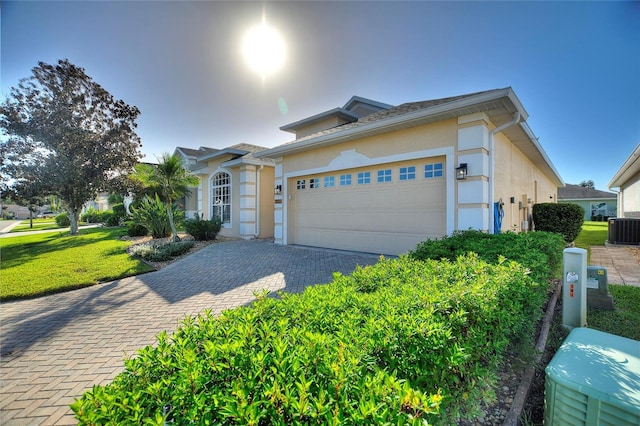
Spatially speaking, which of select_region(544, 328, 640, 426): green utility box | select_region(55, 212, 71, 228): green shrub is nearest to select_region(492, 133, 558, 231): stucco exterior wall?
select_region(544, 328, 640, 426): green utility box

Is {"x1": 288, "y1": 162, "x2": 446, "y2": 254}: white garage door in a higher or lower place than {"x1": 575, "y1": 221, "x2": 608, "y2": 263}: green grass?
higher

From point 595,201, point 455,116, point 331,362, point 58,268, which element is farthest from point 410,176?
point 595,201

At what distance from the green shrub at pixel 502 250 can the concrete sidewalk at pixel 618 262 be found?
3069 millimetres

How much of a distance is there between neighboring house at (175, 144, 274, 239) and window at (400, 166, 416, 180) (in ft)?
24.7

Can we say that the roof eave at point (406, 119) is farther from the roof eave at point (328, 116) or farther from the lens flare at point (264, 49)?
the roof eave at point (328, 116)

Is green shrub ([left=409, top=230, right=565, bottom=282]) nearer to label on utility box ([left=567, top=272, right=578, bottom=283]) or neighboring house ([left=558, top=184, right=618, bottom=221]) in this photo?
label on utility box ([left=567, top=272, right=578, bottom=283])

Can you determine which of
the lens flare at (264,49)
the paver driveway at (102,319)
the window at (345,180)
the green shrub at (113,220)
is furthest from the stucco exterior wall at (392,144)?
the green shrub at (113,220)

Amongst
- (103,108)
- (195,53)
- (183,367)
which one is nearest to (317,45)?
(195,53)

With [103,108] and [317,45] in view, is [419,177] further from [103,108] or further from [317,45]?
[103,108]

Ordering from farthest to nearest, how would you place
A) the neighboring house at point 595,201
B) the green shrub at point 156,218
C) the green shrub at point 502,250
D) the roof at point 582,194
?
the roof at point 582,194, the neighboring house at point 595,201, the green shrub at point 156,218, the green shrub at point 502,250

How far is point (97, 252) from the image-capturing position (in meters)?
10.4

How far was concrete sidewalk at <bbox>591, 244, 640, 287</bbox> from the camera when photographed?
260 inches

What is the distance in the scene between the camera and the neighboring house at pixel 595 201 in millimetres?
33350

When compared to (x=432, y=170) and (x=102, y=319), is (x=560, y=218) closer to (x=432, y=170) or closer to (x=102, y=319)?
(x=432, y=170)
